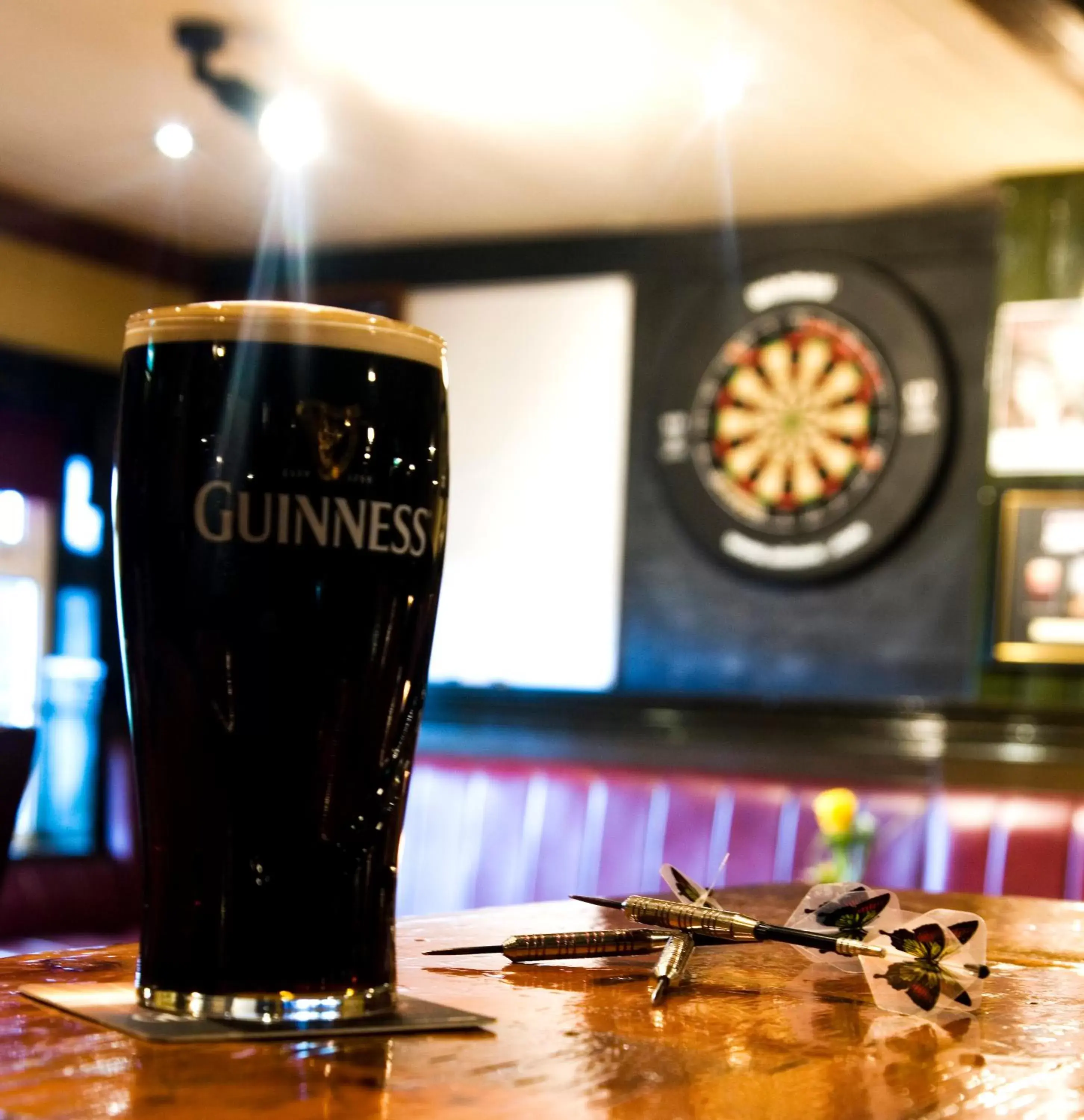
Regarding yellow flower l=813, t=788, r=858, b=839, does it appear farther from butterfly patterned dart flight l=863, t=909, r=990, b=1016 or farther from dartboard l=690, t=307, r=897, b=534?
butterfly patterned dart flight l=863, t=909, r=990, b=1016

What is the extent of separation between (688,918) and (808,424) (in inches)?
196

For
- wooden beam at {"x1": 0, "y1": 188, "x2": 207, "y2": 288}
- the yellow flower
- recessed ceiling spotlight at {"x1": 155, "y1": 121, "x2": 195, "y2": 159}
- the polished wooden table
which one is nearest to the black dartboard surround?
the yellow flower

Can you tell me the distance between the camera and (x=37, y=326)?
5930 millimetres

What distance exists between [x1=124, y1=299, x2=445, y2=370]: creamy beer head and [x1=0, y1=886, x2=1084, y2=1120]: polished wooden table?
249 mm

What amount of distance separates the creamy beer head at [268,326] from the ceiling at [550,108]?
3509 mm

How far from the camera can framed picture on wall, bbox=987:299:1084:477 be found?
500 cm

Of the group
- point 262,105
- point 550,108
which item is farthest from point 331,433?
point 262,105

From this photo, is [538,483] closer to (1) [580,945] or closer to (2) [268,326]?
(1) [580,945]

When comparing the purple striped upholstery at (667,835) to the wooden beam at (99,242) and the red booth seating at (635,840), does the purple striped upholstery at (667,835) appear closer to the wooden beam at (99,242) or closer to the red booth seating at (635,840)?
the red booth seating at (635,840)

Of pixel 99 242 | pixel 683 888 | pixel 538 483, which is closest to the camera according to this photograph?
pixel 683 888

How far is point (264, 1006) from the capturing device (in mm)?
554

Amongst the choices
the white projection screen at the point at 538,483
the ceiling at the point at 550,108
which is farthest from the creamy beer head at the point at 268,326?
the white projection screen at the point at 538,483

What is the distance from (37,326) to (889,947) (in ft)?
18.7

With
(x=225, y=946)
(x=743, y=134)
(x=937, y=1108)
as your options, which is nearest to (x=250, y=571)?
(x=225, y=946)
